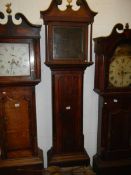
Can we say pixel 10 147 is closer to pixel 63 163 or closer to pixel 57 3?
pixel 63 163

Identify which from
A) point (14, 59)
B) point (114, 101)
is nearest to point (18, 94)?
point (14, 59)

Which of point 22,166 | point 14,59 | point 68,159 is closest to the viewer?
point 14,59

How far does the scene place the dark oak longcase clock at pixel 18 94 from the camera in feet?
6.31

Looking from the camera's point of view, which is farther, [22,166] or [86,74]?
[86,74]

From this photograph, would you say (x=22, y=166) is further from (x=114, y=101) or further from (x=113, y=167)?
(x=114, y=101)

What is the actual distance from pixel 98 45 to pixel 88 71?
1.20ft

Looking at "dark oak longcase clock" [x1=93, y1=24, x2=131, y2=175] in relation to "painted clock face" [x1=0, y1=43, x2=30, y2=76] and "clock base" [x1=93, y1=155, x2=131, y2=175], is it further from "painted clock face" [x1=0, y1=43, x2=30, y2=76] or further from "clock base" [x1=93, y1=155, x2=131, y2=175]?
"painted clock face" [x1=0, y1=43, x2=30, y2=76]

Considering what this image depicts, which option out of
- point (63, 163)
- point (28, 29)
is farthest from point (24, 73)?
point (63, 163)

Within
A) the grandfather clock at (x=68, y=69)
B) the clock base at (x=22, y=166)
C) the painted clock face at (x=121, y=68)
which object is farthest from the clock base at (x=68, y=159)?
the painted clock face at (x=121, y=68)

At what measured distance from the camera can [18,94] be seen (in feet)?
6.72

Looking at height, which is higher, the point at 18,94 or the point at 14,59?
the point at 14,59

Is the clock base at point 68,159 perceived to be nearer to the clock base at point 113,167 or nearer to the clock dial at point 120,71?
the clock base at point 113,167

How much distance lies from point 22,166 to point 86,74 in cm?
128

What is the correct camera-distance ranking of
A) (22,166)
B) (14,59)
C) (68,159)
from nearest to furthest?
(14,59) < (22,166) < (68,159)
